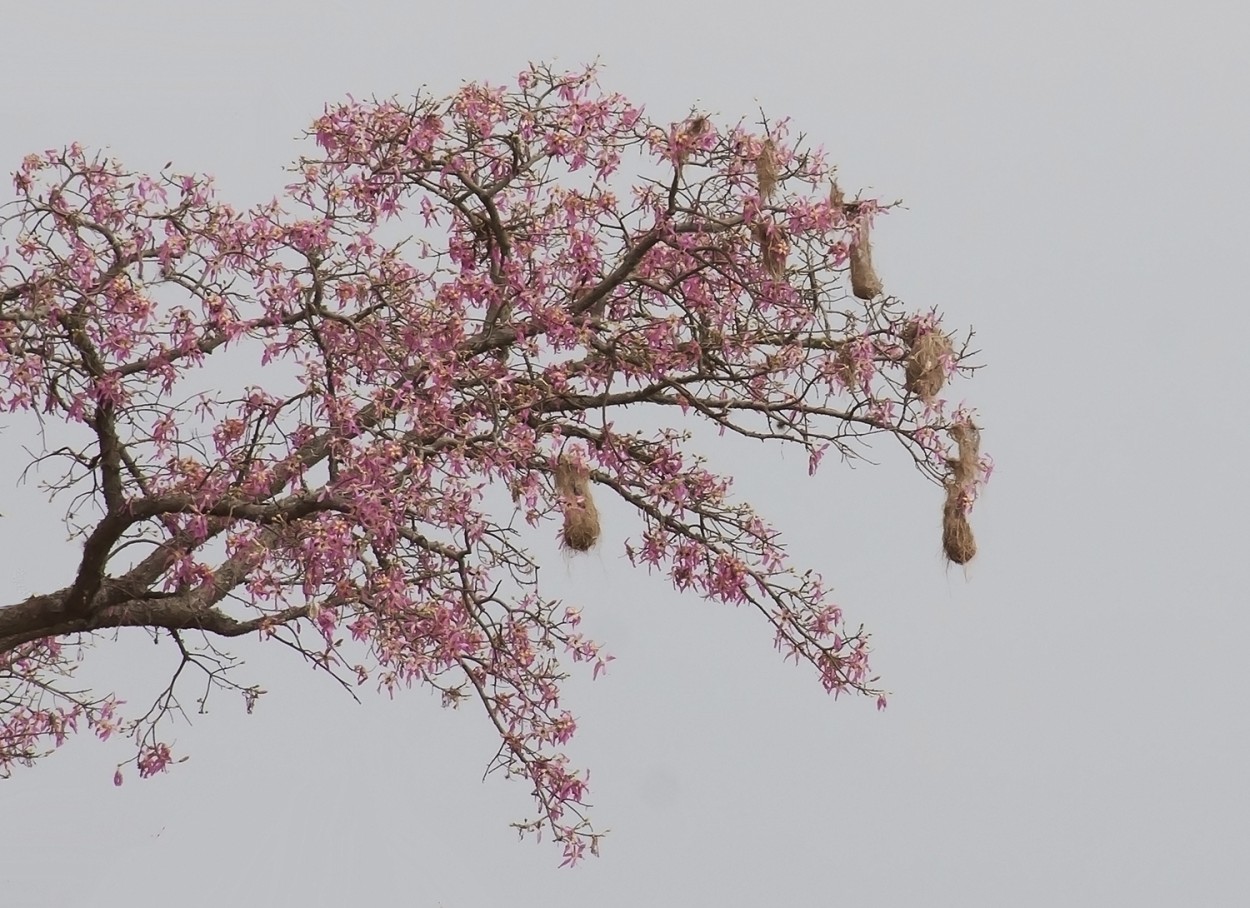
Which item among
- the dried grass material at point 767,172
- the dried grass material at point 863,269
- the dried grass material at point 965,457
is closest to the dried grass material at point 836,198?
the dried grass material at point 863,269

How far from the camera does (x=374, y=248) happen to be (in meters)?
8.12

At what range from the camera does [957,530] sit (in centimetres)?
787

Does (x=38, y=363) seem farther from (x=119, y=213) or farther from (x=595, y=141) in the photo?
(x=595, y=141)

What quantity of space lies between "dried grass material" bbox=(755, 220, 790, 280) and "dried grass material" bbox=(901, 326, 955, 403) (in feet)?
1.87

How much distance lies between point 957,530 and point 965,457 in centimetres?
29

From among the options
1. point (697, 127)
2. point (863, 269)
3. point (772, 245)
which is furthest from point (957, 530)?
point (697, 127)

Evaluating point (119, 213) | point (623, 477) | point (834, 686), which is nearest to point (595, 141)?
point (623, 477)

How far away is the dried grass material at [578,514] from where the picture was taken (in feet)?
24.9

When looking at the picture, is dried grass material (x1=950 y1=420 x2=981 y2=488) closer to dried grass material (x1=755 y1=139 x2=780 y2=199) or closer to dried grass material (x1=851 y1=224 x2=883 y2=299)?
dried grass material (x1=851 y1=224 x2=883 y2=299)

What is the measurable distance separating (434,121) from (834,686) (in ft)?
9.36

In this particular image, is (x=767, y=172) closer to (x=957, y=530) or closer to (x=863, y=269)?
(x=863, y=269)

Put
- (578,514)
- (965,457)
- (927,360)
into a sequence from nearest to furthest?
1. (578,514)
2. (927,360)
3. (965,457)

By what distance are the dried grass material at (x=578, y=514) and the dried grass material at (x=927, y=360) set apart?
134 centimetres

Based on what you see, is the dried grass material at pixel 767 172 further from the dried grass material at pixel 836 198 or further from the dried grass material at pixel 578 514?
the dried grass material at pixel 578 514
